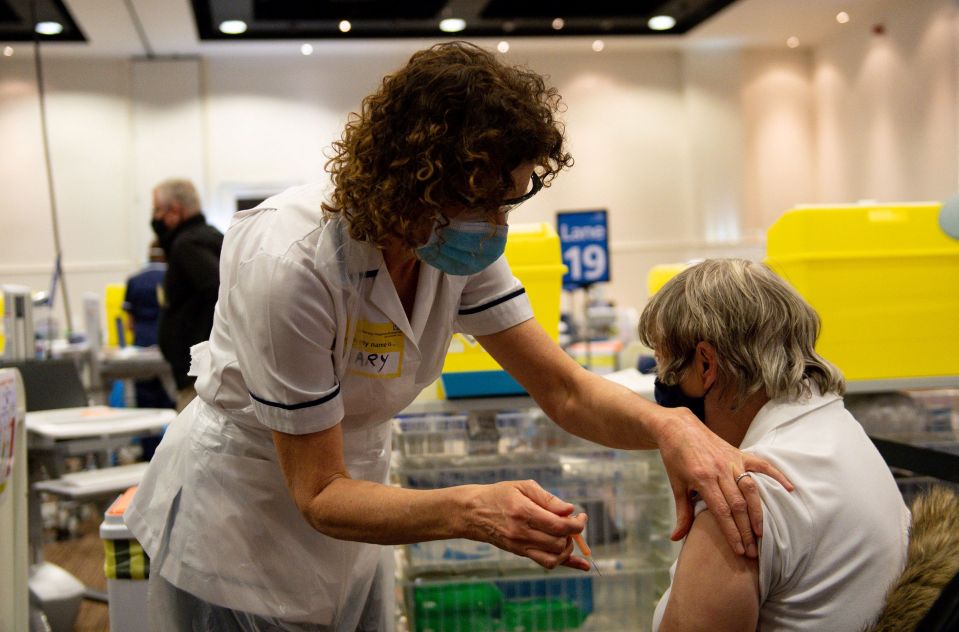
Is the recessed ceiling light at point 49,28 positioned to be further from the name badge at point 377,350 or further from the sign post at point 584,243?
the name badge at point 377,350

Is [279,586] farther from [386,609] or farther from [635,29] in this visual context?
[635,29]

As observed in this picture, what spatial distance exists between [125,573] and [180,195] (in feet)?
9.46

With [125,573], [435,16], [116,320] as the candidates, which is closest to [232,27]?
[435,16]

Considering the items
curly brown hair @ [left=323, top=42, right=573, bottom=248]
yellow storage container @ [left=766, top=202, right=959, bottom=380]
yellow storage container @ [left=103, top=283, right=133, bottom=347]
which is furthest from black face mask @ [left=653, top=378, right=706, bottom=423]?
yellow storage container @ [left=103, top=283, right=133, bottom=347]

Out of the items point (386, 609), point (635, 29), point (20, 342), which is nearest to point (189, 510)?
point (386, 609)

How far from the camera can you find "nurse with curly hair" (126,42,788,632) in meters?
1.11

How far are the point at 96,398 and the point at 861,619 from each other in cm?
583

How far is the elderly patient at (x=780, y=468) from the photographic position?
45.0 inches

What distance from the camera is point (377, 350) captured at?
4.30 feet

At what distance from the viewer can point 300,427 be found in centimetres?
118

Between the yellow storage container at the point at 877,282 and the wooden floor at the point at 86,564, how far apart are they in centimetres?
283

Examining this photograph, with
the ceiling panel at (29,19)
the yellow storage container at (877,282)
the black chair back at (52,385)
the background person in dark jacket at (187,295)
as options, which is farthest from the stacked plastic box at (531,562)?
the ceiling panel at (29,19)

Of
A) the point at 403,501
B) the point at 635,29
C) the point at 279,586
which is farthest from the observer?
the point at 635,29

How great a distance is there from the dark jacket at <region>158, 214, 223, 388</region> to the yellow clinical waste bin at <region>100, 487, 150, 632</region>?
7.26ft
